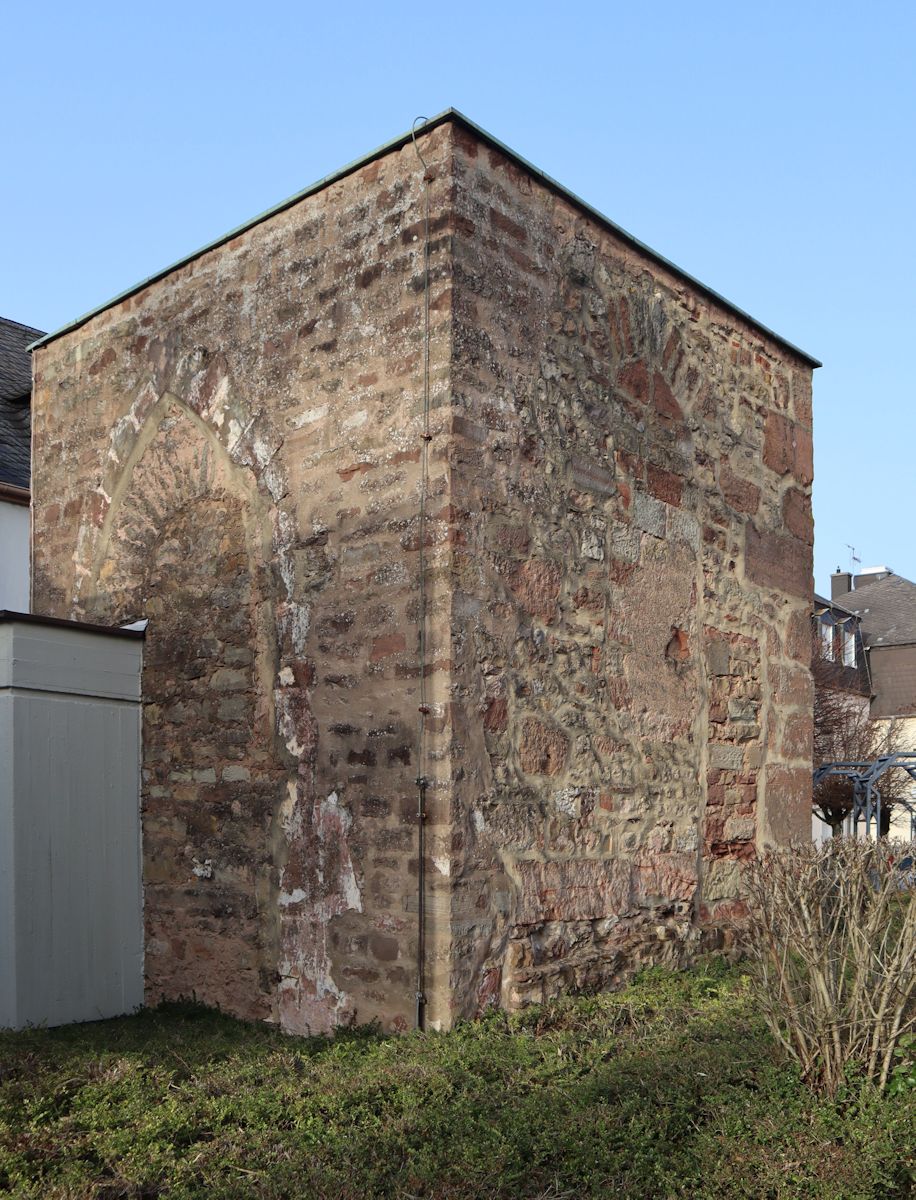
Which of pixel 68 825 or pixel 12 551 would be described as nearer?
pixel 68 825

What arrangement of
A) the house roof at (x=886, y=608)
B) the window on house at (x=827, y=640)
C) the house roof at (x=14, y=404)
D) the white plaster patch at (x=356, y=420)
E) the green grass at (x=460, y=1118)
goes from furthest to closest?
the house roof at (x=886, y=608) → the window on house at (x=827, y=640) → the house roof at (x=14, y=404) → the white plaster patch at (x=356, y=420) → the green grass at (x=460, y=1118)

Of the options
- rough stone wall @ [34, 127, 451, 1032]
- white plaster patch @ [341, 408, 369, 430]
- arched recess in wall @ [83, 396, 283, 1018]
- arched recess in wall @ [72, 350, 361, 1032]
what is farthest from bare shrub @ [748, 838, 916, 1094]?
white plaster patch @ [341, 408, 369, 430]

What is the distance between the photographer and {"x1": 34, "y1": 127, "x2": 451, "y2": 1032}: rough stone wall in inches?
199

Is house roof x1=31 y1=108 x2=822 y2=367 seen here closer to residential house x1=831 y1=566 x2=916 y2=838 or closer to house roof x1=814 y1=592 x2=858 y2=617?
house roof x1=814 y1=592 x2=858 y2=617

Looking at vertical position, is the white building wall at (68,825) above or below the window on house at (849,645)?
below

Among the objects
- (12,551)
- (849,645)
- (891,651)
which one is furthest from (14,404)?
(891,651)

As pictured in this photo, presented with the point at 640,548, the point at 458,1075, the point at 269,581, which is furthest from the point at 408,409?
the point at 458,1075

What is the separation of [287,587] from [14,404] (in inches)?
355

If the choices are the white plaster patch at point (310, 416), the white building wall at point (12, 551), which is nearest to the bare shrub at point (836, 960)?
the white plaster patch at point (310, 416)

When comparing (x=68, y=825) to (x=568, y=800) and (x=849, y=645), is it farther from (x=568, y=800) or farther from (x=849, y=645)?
(x=849, y=645)

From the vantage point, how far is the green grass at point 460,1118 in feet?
11.2

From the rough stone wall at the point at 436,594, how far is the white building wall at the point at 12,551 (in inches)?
220

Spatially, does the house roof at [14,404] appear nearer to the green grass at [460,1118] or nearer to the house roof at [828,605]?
the green grass at [460,1118]

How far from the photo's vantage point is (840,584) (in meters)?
32.5
